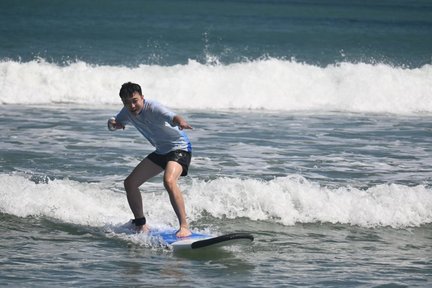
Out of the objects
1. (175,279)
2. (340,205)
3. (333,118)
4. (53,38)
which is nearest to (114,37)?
(53,38)

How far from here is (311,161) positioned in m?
14.4

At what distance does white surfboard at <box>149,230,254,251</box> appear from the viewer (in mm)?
9188

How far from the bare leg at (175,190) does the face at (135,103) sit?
680mm

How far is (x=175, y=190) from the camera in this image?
9414 millimetres

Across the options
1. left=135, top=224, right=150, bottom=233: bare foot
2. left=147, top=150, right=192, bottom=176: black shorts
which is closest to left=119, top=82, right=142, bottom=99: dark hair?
left=147, top=150, right=192, bottom=176: black shorts

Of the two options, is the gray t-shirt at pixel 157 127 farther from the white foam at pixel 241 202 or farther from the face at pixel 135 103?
the white foam at pixel 241 202

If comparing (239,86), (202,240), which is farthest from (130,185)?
(239,86)

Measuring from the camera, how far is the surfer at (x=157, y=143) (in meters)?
9.35

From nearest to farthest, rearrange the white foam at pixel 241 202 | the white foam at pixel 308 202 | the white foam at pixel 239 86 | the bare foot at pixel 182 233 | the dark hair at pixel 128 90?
the dark hair at pixel 128 90 → the bare foot at pixel 182 233 → the white foam at pixel 241 202 → the white foam at pixel 308 202 → the white foam at pixel 239 86

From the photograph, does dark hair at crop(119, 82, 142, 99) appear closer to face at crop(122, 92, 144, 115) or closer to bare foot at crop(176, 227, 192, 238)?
face at crop(122, 92, 144, 115)

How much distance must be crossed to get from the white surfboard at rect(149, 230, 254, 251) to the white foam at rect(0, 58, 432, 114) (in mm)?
13388

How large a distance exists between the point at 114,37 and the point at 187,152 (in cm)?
3597

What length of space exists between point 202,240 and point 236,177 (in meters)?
3.75

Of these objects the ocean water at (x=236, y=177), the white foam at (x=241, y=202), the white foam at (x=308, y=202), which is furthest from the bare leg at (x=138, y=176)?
the white foam at (x=308, y=202)
